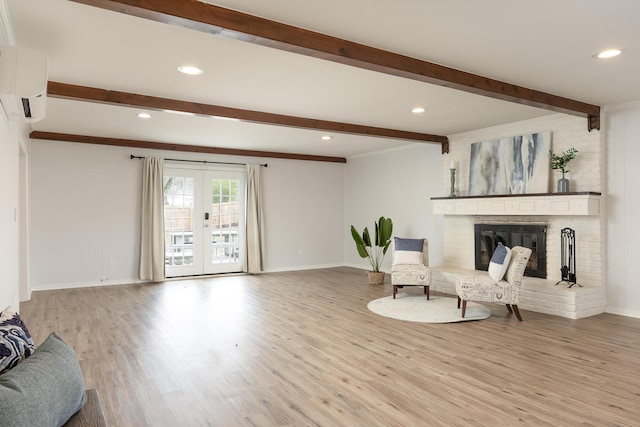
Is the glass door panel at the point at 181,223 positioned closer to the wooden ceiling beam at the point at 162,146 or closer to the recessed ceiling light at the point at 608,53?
the wooden ceiling beam at the point at 162,146

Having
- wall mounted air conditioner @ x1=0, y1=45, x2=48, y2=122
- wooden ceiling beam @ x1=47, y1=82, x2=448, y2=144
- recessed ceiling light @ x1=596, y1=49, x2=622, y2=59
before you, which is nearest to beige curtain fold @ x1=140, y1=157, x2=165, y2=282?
wooden ceiling beam @ x1=47, y1=82, x2=448, y2=144

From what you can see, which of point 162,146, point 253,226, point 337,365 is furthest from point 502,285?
point 162,146

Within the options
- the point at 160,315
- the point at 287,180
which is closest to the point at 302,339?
the point at 160,315

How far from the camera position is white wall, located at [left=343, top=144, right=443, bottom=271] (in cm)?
726

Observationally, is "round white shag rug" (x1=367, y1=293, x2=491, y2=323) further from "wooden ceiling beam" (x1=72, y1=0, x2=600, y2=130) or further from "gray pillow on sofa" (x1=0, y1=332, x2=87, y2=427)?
"gray pillow on sofa" (x1=0, y1=332, x2=87, y2=427)

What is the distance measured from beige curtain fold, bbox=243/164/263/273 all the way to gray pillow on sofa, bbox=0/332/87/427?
6.67m

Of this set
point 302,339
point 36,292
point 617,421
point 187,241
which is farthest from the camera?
point 187,241

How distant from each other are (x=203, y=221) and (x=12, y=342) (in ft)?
21.8

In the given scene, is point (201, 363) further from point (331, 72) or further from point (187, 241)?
point (187, 241)

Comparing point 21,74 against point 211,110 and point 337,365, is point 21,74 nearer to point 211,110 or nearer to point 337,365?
point 211,110

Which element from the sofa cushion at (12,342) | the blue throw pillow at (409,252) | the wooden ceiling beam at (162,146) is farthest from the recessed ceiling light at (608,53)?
the wooden ceiling beam at (162,146)

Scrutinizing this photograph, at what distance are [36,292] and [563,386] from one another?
6.84 metres

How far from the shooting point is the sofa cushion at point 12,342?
140cm

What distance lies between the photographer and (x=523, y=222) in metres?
5.73
